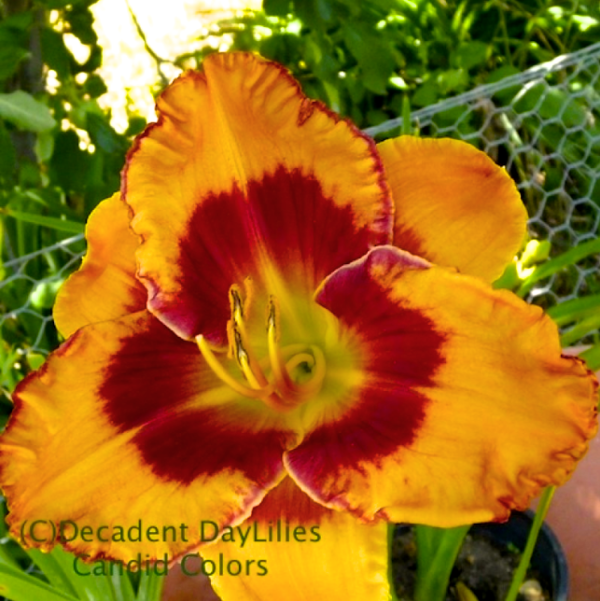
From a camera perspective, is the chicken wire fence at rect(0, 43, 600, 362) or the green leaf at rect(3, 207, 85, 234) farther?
the chicken wire fence at rect(0, 43, 600, 362)

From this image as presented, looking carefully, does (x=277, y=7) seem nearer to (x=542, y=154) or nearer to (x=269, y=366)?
(x=269, y=366)

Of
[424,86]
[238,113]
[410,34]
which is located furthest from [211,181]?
[410,34]

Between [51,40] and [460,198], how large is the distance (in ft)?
1.57

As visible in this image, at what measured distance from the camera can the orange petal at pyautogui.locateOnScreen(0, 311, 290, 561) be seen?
328 mm

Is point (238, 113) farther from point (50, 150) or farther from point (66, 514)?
point (50, 150)

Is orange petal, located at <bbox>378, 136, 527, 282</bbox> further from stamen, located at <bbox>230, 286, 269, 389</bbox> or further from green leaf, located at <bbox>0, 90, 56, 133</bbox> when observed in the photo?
green leaf, located at <bbox>0, 90, 56, 133</bbox>

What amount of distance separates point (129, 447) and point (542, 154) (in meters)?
0.98

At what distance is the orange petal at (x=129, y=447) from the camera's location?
1.08ft

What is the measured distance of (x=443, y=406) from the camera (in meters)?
0.32

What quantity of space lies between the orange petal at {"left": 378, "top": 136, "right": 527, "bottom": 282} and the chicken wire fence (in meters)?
0.52

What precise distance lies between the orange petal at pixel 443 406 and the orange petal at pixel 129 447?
4cm

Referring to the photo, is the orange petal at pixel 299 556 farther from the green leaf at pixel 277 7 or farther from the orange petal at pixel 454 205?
the green leaf at pixel 277 7

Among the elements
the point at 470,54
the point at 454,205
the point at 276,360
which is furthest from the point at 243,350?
the point at 470,54

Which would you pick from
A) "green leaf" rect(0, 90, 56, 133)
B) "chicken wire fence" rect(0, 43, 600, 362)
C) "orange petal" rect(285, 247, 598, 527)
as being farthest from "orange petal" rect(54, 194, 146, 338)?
"chicken wire fence" rect(0, 43, 600, 362)
